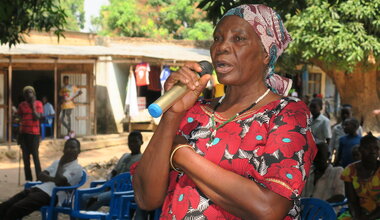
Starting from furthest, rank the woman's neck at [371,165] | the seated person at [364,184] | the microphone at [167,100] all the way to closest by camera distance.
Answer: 1. the woman's neck at [371,165]
2. the seated person at [364,184]
3. the microphone at [167,100]

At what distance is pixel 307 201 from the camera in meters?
3.88

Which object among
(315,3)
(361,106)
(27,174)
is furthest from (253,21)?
(361,106)

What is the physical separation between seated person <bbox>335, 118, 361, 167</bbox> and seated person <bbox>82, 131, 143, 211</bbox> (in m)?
2.51

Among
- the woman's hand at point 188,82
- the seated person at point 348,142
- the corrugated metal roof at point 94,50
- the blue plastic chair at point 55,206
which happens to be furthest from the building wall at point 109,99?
the woman's hand at point 188,82

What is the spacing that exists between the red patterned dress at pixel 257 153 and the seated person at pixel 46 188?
417 centimetres

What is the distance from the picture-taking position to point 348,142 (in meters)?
7.04

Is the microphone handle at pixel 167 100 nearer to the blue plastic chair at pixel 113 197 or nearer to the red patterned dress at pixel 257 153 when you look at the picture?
the red patterned dress at pixel 257 153

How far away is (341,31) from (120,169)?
935cm

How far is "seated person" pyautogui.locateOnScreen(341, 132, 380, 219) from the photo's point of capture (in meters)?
4.70

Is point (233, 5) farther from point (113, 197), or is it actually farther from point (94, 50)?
point (94, 50)

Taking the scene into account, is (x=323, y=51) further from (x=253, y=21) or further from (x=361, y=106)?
(x=253, y=21)

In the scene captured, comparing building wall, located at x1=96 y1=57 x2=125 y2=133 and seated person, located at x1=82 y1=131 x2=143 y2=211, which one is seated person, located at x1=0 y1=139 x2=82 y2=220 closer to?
seated person, located at x1=82 y1=131 x2=143 y2=211

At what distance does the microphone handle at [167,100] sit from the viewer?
1.60 meters

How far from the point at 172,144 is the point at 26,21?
5293mm
